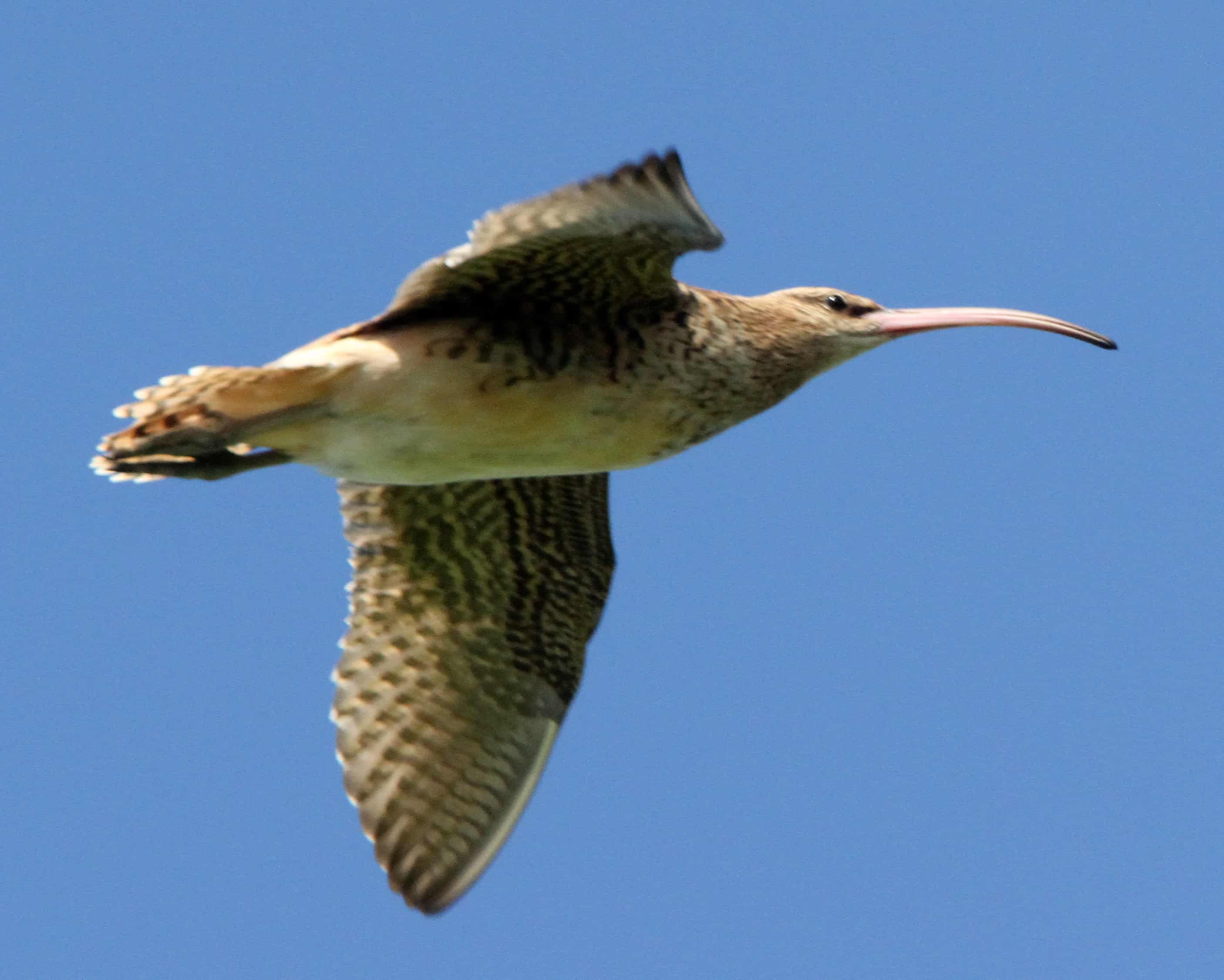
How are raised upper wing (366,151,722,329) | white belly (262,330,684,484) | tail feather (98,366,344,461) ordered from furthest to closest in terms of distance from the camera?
white belly (262,330,684,484), tail feather (98,366,344,461), raised upper wing (366,151,722,329)

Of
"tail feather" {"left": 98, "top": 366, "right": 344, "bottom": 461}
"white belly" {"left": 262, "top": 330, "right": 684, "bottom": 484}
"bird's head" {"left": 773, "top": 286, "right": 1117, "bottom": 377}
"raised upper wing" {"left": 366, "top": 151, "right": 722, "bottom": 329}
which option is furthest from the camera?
"bird's head" {"left": 773, "top": 286, "right": 1117, "bottom": 377}

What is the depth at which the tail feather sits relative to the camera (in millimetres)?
7699

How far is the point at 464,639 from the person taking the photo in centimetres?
971

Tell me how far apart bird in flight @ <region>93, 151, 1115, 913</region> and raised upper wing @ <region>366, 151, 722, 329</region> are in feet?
0.04

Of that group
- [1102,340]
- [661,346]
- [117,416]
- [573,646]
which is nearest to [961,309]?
[1102,340]

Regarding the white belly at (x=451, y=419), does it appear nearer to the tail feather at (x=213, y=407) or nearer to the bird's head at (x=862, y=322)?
the tail feather at (x=213, y=407)

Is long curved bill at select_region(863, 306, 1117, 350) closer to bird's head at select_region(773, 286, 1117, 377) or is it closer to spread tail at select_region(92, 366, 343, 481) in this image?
bird's head at select_region(773, 286, 1117, 377)

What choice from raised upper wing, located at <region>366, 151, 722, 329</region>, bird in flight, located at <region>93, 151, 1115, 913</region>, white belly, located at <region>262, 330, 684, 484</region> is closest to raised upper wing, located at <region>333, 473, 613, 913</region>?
bird in flight, located at <region>93, 151, 1115, 913</region>

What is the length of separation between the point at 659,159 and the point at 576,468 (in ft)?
5.55

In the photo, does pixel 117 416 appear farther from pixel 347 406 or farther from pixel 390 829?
pixel 390 829

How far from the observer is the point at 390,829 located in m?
9.23

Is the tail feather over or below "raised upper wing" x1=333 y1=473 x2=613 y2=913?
over

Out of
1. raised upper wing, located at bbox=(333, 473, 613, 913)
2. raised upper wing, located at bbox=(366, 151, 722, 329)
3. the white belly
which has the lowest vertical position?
raised upper wing, located at bbox=(333, 473, 613, 913)

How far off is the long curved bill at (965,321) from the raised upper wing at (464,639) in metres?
1.60
